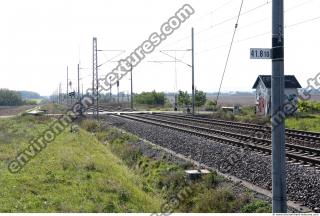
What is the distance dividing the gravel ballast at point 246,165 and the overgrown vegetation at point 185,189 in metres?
1.00

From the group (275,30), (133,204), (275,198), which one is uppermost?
(275,30)

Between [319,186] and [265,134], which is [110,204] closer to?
[319,186]

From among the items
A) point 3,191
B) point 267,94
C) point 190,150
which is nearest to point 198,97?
point 267,94

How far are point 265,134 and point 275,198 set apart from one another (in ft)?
60.6

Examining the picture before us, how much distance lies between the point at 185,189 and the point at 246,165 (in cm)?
303

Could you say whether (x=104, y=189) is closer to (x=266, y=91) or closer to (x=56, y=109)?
(x=266, y=91)

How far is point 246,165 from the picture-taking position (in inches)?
590

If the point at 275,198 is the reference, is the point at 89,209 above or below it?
below

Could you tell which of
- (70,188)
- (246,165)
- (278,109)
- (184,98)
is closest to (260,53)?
(278,109)

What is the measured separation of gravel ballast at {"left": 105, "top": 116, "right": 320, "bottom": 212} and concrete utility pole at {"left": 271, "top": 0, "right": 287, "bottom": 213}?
3458 millimetres

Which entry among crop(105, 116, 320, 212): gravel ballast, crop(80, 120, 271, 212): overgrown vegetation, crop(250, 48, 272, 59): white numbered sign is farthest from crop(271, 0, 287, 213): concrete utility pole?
crop(105, 116, 320, 212): gravel ballast

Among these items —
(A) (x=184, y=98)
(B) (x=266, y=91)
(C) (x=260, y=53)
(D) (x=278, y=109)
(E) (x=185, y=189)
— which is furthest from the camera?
(A) (x=184, y=98)

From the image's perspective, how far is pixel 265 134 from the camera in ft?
81.8

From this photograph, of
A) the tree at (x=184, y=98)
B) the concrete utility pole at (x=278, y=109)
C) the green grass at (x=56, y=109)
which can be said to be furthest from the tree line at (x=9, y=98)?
the concrete utility pole at (x=278, y=109)
